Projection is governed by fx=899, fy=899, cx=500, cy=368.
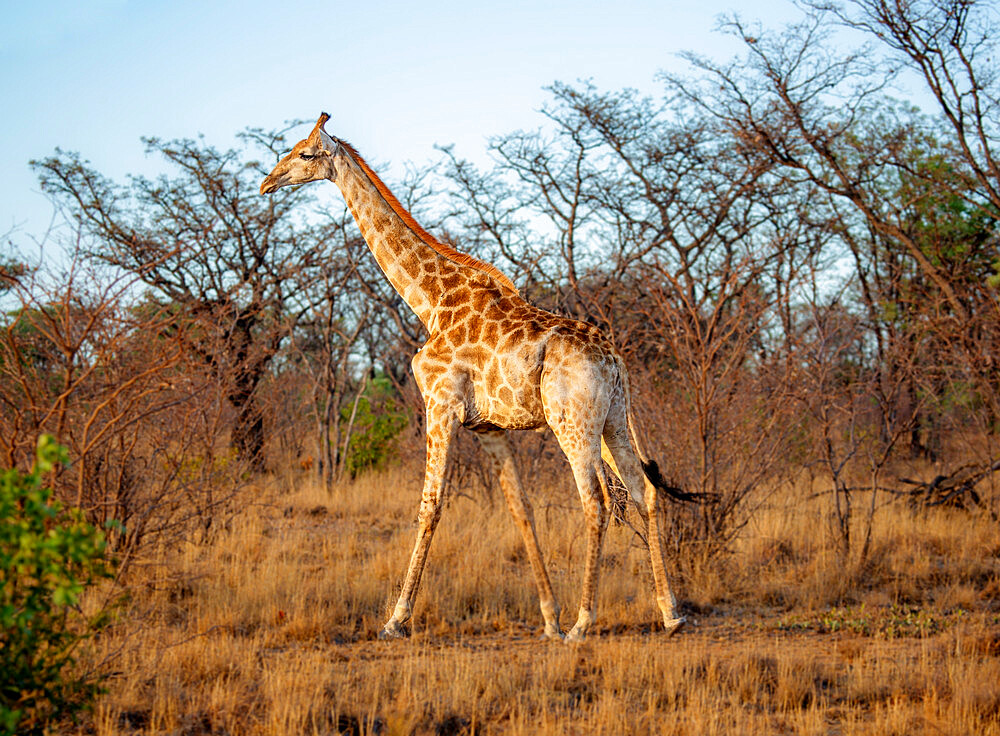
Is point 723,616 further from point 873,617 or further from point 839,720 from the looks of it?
point 839,720

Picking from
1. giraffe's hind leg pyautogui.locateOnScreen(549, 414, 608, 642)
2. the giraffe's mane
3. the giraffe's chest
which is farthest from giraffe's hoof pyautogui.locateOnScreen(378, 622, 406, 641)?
the giraffe's mane

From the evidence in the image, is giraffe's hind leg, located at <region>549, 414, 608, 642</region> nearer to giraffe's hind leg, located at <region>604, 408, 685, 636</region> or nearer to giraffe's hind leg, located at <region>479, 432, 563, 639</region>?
giraffe's hind leg, located at <region>479, 432, 563, 639</region>

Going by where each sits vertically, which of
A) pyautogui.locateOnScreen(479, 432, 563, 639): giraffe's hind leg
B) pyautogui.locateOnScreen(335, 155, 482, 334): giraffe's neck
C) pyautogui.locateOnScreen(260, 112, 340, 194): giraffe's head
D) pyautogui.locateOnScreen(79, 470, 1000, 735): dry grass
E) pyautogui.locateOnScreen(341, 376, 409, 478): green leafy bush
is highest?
pyautogui.locateOnScreen(260, 112, 340, 194): giraffe's head

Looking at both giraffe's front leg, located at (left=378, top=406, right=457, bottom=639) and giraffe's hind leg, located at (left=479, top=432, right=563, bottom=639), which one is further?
giraffe's hind leg, located at (left=479, top=432, right=563, bottom=639)

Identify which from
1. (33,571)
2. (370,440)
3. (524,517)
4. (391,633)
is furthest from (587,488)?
(370,440)

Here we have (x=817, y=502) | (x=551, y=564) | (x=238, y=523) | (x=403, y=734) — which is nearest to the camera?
(x=403, y=734)

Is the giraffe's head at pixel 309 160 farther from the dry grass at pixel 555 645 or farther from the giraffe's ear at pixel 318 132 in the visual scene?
the dry grass at pixel 555 645

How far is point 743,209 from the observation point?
16094mm

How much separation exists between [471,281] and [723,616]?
9.17 feet

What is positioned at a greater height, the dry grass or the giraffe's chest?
the giraffe's chest

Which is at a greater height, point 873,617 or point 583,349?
point 583,349

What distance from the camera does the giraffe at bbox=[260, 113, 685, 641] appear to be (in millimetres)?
5289

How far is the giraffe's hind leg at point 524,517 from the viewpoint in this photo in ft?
17.8

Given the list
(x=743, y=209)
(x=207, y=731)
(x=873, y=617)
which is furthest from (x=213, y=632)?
(x=743, y=209)
